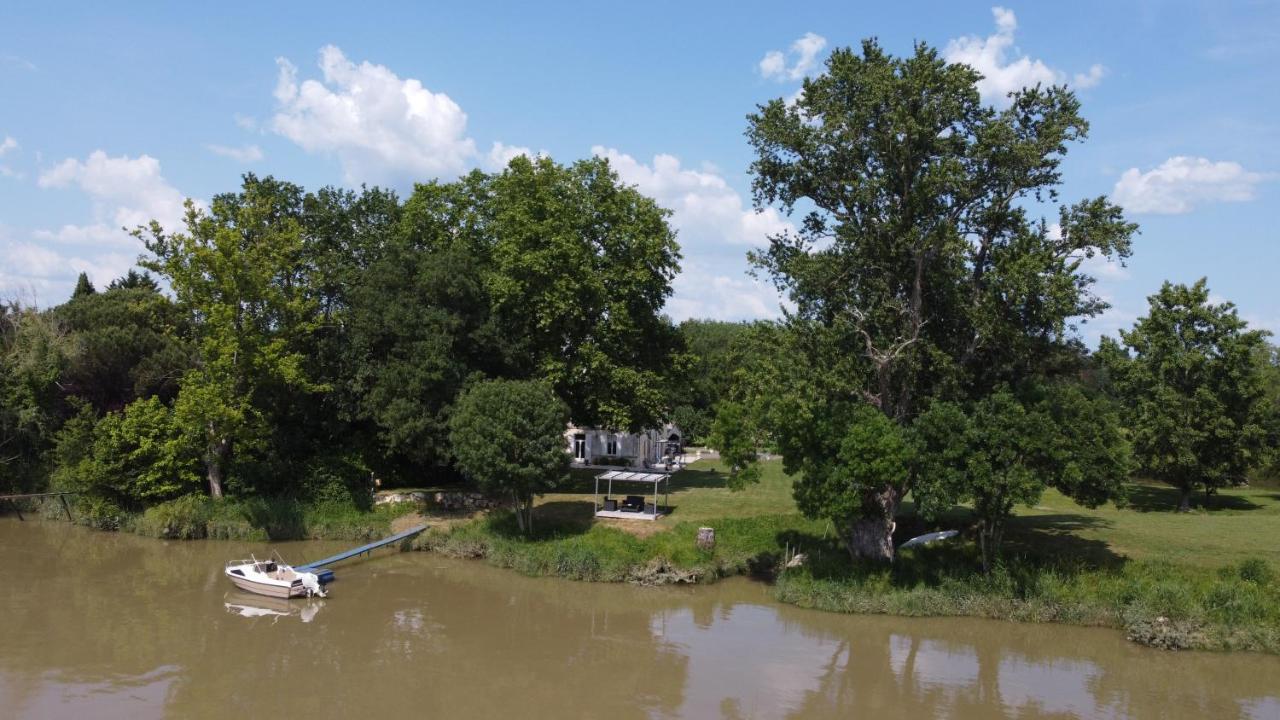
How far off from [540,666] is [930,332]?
17.1 metres

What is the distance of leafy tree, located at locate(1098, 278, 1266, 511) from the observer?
35.8m

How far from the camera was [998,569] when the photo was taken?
1018 inches

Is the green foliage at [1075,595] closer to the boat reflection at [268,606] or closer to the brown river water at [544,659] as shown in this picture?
the brown river water at [544,659]

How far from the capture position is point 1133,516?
33.6 m

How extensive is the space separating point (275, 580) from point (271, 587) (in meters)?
0.24

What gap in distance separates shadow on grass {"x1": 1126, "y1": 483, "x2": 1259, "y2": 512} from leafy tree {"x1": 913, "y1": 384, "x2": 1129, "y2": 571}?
1552 cm

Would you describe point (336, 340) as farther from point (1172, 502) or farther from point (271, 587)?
point (1172, 502)

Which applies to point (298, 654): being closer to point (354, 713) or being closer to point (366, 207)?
point (354, 713)

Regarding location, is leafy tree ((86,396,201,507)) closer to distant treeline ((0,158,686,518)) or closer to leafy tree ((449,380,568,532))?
distant treeline ((0,158,686,518))

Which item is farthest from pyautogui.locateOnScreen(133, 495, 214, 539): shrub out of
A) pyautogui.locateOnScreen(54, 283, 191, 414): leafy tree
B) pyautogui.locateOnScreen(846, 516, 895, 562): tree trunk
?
pyautogui.locateOnScreen(846, 516, 895, 562): tree trunk

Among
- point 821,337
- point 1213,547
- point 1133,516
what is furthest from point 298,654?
A: point 1133,516

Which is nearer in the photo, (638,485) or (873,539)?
(873,539)

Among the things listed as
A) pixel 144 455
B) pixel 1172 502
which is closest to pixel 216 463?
pixel 144 455

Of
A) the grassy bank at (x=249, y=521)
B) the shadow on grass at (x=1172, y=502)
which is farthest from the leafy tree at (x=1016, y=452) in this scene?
the grassy bank at (x=249, y=521)
